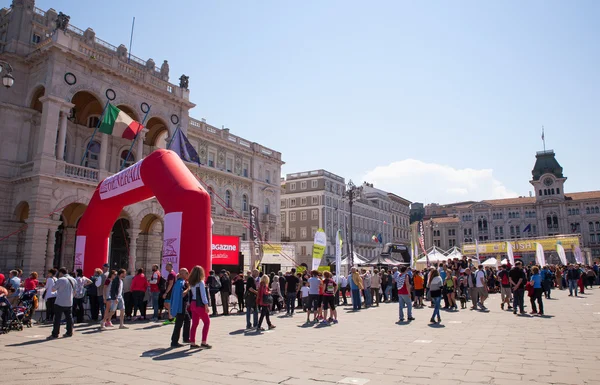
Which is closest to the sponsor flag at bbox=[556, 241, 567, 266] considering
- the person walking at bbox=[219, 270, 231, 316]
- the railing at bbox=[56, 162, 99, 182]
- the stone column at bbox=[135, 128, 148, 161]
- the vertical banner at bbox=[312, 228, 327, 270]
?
the vertical banner at bbox=[312, 228, 327, 270]

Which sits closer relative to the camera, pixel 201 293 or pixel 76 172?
pixel 201 293

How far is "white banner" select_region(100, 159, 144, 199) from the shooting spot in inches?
562

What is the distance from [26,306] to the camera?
39.2 ft

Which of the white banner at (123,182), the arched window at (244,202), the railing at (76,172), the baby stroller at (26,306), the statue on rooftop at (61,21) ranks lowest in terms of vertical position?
the baby stroller at (26,306)

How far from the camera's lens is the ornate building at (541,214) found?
275ft

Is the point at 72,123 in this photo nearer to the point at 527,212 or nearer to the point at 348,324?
the point at 348,324

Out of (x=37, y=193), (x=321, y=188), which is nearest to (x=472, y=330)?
(x=37, y=193)

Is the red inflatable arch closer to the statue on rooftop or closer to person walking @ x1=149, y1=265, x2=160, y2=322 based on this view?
person walking @ x1=149, y1=265, x2=160, y2=322

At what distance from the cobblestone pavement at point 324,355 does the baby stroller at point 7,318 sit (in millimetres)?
249

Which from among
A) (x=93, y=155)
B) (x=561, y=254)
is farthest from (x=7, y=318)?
(x=561, y=254)

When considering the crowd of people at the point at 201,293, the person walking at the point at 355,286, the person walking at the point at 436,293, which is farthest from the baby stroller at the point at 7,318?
the person walking at the point at 436,293

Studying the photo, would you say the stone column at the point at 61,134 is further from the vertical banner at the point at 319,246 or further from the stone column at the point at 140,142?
the vertical banner at the point at 319,246

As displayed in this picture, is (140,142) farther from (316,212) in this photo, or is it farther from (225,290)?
(316,212)

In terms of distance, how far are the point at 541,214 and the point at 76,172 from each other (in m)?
90.3
